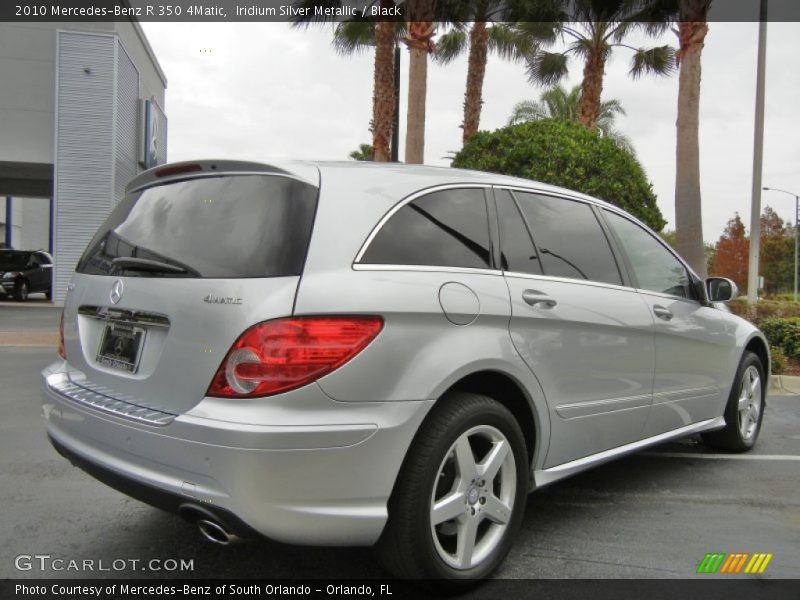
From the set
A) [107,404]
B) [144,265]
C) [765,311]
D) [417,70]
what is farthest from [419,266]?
[417,70]

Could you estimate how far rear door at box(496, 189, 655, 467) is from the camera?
3.07 metres

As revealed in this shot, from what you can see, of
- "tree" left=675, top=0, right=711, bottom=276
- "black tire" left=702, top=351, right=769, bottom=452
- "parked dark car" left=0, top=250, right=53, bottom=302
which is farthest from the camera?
"parked dark car" left=0, top=250, right=53, bottom=302

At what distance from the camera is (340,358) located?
236 centimetres

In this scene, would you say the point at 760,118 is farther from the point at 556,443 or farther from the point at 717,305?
the point at 556,443

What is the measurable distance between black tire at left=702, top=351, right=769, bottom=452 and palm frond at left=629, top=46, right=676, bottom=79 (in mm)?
14707

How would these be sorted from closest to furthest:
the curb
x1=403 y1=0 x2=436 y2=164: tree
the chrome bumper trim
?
the chrome bumper trim < the curb < x1=403 y1=0 x2=436 y2=164: tree

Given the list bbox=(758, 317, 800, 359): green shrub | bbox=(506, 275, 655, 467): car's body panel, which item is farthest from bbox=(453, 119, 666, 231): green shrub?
bbox=(506, 275, 655, 467): car's body panel

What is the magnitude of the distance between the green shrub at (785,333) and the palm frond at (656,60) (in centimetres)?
1024

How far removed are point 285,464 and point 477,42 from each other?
51.8 ft

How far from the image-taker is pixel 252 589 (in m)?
2.78

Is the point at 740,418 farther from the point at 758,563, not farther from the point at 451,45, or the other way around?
the point at 451,45

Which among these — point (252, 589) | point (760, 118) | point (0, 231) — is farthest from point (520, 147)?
point (0, 231)
